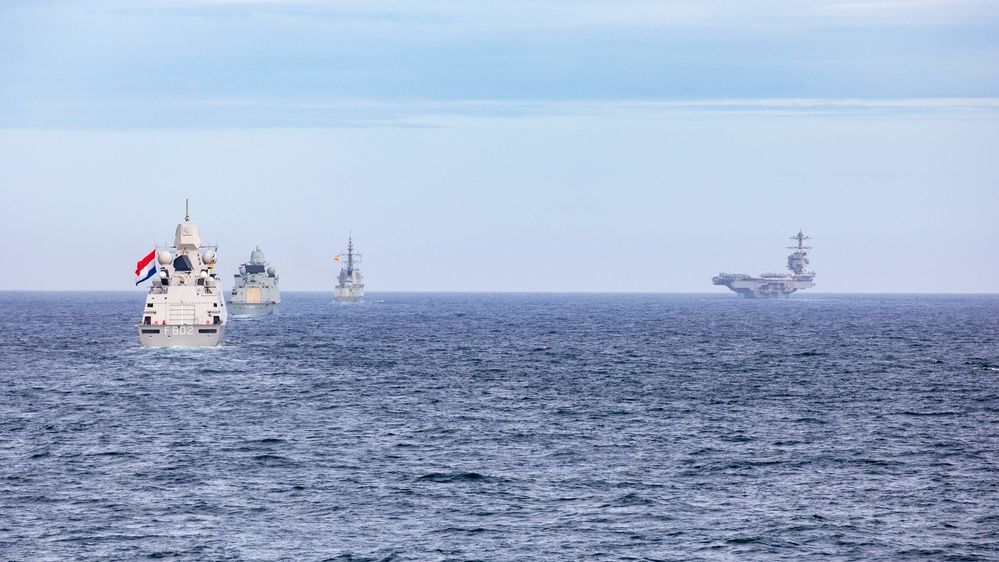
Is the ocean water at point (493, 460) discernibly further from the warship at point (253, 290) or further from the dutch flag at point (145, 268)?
the warship at point (253, 290)

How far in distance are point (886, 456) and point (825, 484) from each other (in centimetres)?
740

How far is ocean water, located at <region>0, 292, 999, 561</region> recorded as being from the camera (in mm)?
31734

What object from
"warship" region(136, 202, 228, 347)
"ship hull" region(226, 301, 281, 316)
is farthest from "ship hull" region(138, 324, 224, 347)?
"ship hull" region(226, 301, 281, 316)

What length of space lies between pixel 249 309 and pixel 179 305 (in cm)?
9287

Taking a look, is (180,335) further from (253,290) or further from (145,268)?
(253,290)

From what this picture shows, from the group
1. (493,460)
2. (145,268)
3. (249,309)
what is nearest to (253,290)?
(249,309)

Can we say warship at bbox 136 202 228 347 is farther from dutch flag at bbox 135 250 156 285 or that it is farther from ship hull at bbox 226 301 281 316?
ship hull at bbox 226 301 281 316

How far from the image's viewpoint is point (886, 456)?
149ft

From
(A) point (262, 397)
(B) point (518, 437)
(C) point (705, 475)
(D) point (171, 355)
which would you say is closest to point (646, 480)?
(C) point (705, 475)

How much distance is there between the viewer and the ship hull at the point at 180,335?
94.4 meters

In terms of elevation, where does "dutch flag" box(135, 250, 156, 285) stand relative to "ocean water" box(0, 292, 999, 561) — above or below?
above

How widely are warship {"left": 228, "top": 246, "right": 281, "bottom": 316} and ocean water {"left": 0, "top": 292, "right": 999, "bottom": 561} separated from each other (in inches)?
3718

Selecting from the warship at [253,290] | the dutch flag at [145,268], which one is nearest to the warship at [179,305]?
the dutch flag at [145,268]

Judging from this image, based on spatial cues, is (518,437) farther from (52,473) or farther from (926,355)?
(926,355)
